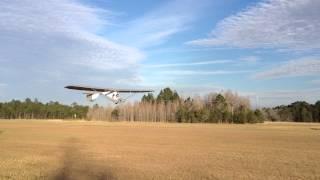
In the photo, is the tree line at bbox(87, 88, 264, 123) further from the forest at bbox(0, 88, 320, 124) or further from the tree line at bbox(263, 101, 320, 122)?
the tree line at bbox(263, 101, 320, 122)

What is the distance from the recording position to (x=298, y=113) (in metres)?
174

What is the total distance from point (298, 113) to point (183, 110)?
4955 centimetres

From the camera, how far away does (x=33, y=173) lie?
18.8 m

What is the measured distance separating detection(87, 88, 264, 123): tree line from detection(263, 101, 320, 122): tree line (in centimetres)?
2036

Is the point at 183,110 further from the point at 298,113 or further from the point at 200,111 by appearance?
the point at 298,113

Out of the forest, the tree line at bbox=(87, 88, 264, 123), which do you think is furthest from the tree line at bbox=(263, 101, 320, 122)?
the tree line at bbox=(87, 88, 264, 123)

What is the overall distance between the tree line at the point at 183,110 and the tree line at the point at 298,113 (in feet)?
66.8

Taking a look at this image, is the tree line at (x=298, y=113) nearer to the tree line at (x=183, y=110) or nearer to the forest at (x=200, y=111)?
the forest at (x=200, y=111)

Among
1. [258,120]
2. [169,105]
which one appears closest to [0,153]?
[258,120]

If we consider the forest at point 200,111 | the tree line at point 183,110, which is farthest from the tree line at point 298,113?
the tree line at point 183,110

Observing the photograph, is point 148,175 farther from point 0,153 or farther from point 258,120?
point 258,120

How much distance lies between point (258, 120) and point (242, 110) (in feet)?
22.3

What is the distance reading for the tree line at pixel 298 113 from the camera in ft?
552

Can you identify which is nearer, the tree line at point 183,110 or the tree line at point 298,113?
the tree line at point 183,110
